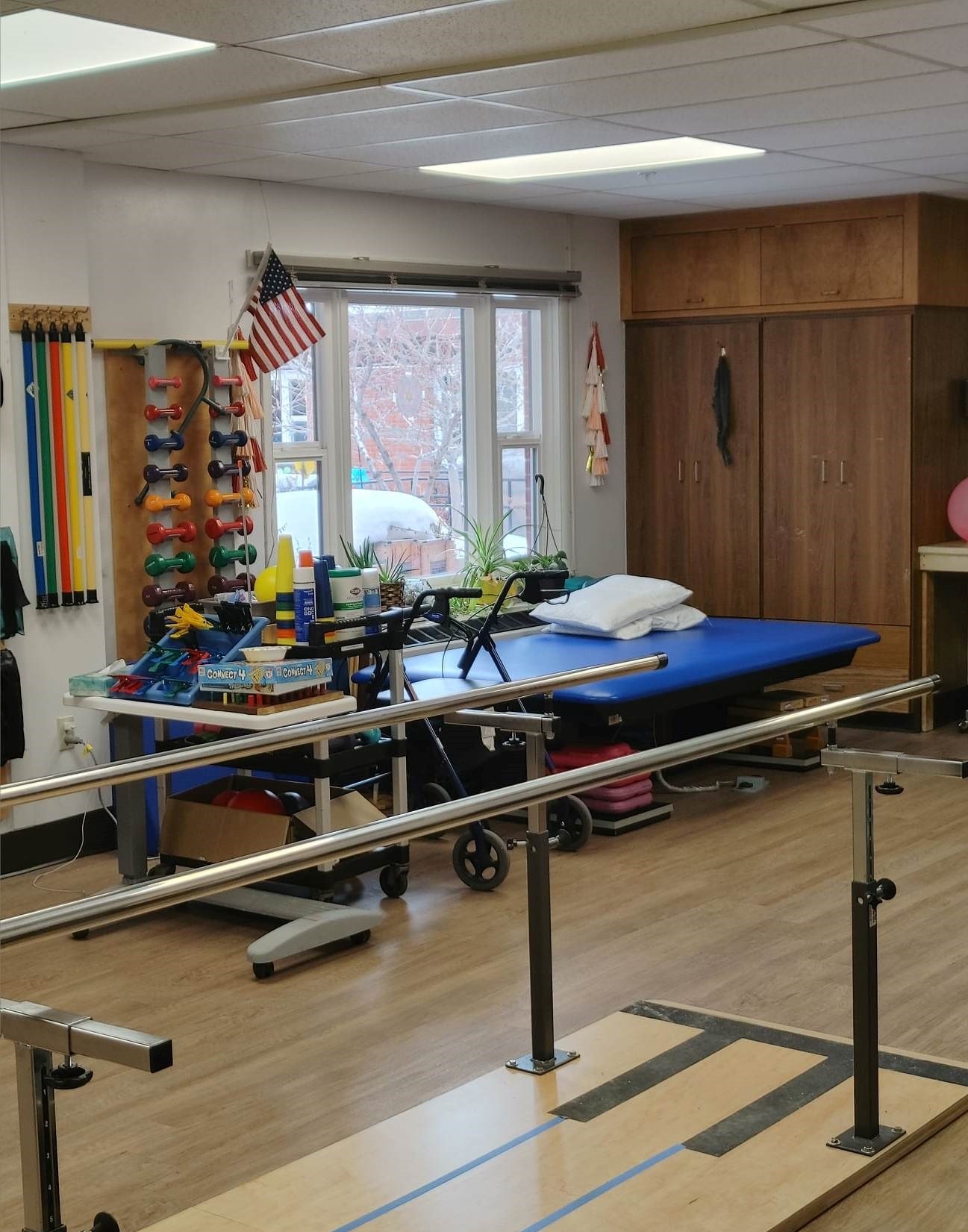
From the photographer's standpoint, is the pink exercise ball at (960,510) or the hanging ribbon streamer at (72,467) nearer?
the hanging ribbon streamer at (72,467)

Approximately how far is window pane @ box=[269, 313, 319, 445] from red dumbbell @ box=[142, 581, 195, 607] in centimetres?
91

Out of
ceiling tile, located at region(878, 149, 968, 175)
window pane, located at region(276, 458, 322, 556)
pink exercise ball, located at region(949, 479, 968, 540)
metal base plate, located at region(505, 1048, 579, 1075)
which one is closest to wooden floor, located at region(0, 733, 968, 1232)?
metal base plate, located at region(505, 1048, 579, 1075)

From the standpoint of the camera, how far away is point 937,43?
13.5 ft

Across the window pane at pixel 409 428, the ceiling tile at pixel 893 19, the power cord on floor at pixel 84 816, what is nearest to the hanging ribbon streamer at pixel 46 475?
the power cord on floor at pixel 84 816

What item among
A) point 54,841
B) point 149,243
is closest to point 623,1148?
point 54,841

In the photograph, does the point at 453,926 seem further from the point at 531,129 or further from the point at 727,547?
the point at 727,547

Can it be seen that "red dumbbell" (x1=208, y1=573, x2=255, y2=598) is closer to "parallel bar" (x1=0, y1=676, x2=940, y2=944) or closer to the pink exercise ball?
"parallel bar" (x1=0, y1=676, x2=940, y2=944)

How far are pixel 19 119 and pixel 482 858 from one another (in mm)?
2727

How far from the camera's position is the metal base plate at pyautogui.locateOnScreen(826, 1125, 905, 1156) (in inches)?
117

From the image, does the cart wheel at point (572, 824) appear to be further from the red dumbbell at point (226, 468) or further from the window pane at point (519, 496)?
the window pane at point (519, 496)

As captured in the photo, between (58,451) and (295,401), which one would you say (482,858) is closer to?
(58,451)

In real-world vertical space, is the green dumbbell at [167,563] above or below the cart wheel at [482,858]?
above

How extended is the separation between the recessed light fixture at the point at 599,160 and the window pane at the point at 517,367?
107 centimetres

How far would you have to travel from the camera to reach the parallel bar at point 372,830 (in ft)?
5.94
